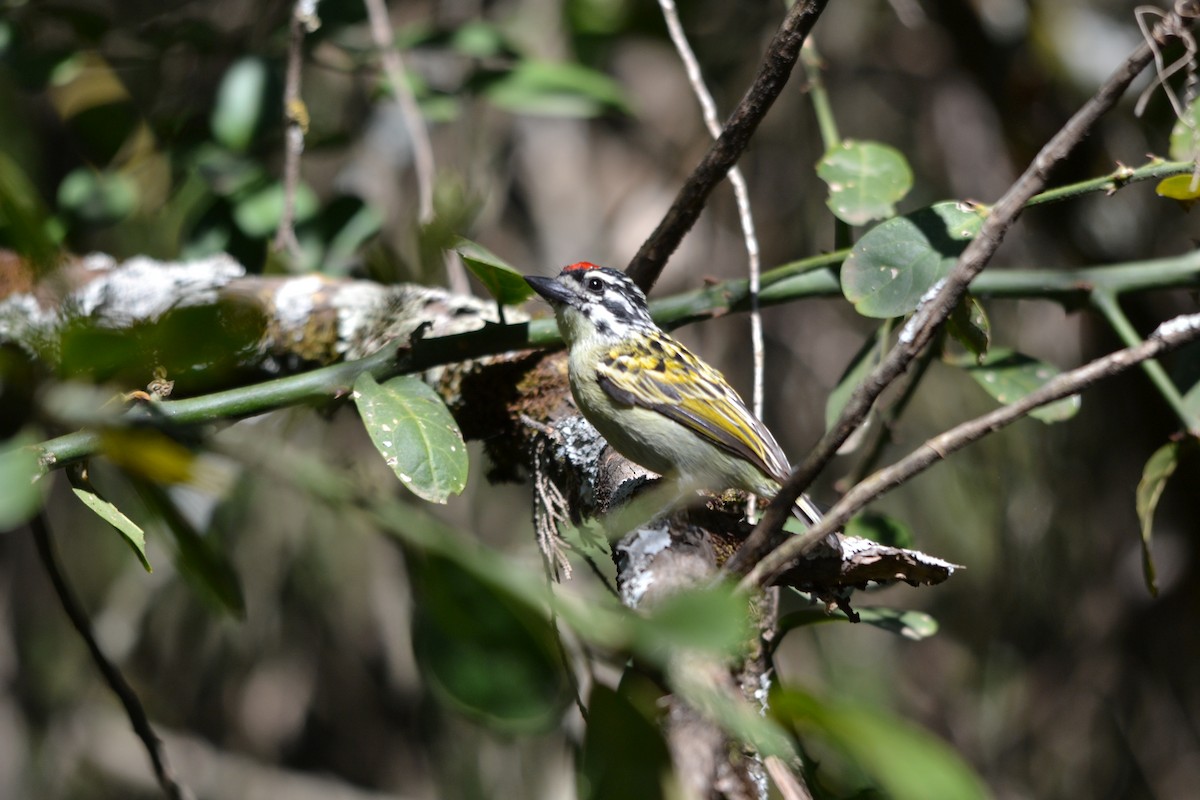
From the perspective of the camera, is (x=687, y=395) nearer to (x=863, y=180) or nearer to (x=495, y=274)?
(x=863, y=180)

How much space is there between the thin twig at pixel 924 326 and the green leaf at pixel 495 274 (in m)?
1.05

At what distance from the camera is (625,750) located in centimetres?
93

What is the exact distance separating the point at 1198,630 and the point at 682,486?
10.5ft

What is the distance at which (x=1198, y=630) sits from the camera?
438 centimetres

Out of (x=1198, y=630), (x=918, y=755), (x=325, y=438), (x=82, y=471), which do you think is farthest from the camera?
(x=325, y=438)

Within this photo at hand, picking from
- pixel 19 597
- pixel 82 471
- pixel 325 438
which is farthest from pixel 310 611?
pixel 82 471

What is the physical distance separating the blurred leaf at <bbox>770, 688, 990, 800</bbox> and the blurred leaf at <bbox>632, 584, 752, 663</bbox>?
0.34 feet

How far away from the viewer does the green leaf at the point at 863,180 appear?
2541mm

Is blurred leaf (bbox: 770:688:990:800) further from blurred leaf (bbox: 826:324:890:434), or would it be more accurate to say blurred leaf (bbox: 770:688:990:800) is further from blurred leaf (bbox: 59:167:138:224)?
blurred leaf (bbox: 59:167:138:224)

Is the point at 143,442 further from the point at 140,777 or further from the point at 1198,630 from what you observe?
the point at 140,777

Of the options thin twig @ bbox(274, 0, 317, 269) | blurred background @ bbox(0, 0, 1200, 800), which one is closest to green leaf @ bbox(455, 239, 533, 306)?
thin twig @ bbox(274, 0, 317, 269)

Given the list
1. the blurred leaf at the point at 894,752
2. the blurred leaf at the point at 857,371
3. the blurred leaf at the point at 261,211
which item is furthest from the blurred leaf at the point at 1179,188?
the blurred leaf at the point at 261,211

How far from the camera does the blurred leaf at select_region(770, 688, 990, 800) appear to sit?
2.43 ft

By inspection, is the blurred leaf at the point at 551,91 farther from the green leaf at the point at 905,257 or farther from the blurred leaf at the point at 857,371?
the green leaf at the point at 905,257
